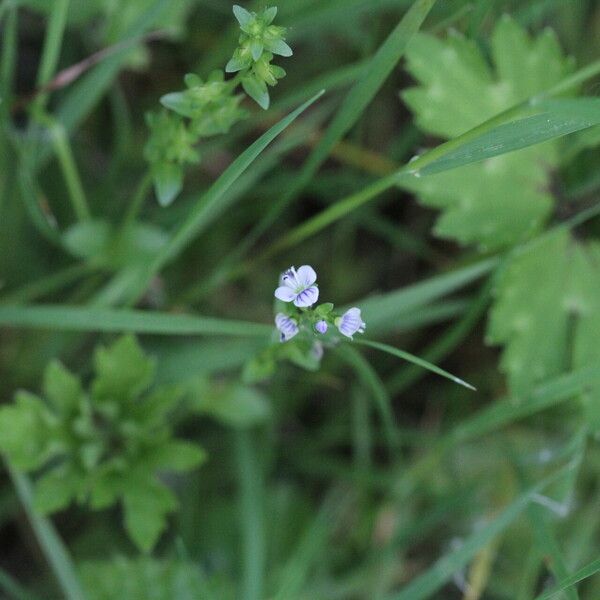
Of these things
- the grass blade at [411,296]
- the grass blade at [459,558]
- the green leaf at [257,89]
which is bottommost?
the grass blade at [459,558]

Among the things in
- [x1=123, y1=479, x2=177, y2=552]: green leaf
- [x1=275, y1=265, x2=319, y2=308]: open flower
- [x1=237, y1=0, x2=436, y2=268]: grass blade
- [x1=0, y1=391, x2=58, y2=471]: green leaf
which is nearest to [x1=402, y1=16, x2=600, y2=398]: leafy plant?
[x1=237, y1=0, x2=436, y2=268]: grass blade

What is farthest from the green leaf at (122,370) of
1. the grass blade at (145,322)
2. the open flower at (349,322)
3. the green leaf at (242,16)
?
the green leaf at (242,16)

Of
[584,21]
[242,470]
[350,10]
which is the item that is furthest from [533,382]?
[584,21]

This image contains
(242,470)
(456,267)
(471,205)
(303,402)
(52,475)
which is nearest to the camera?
(52,475)

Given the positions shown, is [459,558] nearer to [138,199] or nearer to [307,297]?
[307,297]

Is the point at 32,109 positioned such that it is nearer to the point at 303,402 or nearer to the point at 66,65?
the point at 66,65

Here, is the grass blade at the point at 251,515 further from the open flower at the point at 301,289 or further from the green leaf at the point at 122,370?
the open flower at the point at 301,289
